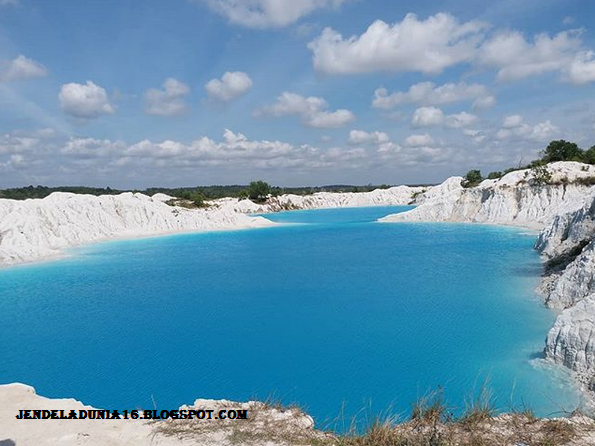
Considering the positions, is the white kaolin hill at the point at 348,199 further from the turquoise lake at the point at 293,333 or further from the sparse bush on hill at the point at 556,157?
the turquoise lake at the point at 293,333

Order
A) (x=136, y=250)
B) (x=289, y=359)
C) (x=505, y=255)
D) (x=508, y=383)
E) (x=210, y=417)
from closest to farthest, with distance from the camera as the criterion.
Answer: (x=210, y=417)
(x=508, y=383)
(x=289, y=359)
(x=505, y=255)
(x=136, y=250)

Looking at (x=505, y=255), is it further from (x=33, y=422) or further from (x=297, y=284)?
(x=33, y=422)

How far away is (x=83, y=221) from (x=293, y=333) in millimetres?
49130

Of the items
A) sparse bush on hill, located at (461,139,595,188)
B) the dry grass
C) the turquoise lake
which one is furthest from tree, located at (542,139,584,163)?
the dry grass

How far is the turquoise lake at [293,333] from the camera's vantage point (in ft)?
39.7

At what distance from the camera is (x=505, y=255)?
108 ft

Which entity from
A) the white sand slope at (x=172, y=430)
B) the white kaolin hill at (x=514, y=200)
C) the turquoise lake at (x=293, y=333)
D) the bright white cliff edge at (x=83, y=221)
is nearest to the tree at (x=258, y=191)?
the bright white cliff edge at (x=83, y=221)

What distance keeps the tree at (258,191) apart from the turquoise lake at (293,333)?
83.0 meters

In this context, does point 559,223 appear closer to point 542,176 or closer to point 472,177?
point 542,176

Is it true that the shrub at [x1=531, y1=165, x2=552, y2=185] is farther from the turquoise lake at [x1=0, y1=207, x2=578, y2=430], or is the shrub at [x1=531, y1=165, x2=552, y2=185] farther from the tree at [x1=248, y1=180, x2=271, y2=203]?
the tree at [x1=248, y1=180, x2=271, y2=203]

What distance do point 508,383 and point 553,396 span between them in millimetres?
1166

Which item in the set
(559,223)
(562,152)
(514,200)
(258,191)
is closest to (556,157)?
(562,152)

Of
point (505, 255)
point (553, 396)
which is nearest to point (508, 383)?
point (553, 396)

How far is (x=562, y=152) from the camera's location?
70.9 meters
